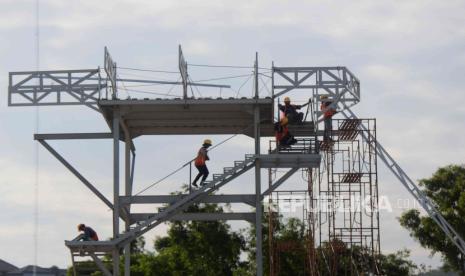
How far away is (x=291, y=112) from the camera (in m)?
42.3

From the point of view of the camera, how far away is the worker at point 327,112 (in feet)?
140

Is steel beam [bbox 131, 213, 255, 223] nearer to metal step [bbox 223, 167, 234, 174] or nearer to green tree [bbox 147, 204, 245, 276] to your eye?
metal step [bbox 223, 167, 234, 174]

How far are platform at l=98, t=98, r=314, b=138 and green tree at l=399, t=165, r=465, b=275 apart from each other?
26093 mm

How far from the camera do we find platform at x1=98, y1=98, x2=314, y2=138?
135 ft

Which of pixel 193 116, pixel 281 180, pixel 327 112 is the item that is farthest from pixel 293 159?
pixel 193 116

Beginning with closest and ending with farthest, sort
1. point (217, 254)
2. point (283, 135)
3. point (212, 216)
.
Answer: point (283, 135) < point (212, 216) < point (217, 254)

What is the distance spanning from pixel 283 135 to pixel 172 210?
4.75 m

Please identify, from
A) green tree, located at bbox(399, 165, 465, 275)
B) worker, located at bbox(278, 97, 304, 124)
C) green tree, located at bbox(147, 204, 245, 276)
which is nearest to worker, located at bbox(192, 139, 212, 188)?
worker, located at bbox(278, 97, 304, 124)

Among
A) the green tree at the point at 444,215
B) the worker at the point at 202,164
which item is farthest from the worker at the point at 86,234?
the green tree at the point at 444,215

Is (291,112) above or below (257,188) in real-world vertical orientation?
above

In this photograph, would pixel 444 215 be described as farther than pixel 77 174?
Yes

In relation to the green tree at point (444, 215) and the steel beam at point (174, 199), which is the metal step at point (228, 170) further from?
the green tree at point (444, 215)

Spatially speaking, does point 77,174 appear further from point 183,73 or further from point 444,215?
point 444,215

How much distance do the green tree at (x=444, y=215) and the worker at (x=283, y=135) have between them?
2786 cm
